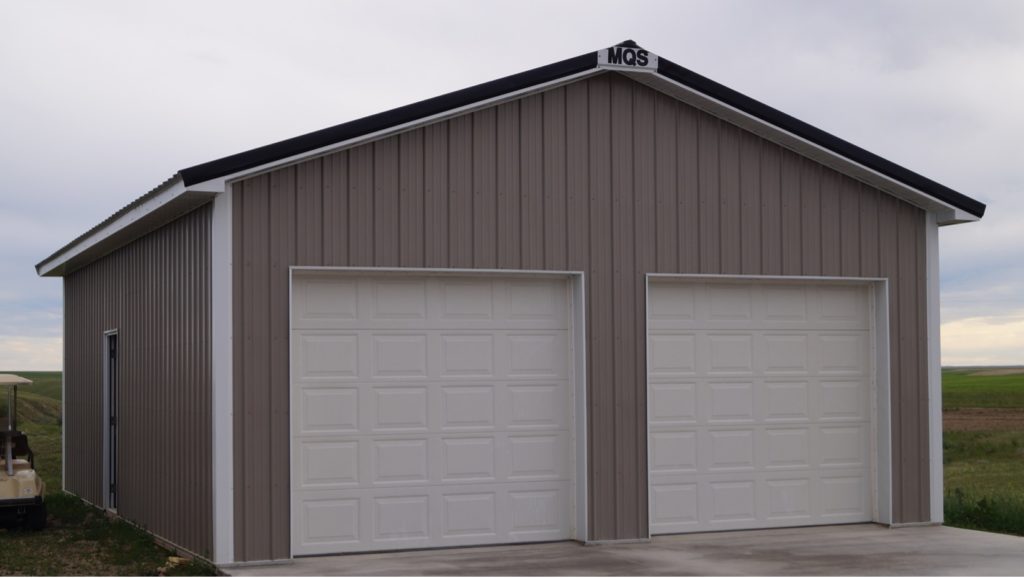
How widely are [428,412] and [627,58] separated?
12.5 feet

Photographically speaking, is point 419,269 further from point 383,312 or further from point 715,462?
point 715,462

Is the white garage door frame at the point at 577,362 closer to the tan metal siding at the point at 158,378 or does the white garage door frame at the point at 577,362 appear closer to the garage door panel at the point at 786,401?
the tan metal siding at the point at 158,378

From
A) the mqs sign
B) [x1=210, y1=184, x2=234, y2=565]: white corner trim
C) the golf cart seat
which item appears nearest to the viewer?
[x1=210, y1=184, x2=234, y2=565]: white corner trim

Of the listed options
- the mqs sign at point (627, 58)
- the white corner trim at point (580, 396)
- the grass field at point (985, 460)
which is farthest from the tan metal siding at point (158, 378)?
the grass field at point (985, 460)

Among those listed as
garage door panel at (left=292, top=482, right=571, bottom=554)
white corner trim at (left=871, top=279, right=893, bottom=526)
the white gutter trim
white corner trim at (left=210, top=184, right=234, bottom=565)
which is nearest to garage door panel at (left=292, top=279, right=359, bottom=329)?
white corner trim at (left=210, top=184, right=234, bottom=565)

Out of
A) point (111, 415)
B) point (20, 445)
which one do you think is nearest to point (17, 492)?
point (20, 445)

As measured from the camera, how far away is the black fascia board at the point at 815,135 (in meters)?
11.9

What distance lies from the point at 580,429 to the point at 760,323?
236cm

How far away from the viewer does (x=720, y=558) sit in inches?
430

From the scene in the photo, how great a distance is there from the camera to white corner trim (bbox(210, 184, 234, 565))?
34.2 feet

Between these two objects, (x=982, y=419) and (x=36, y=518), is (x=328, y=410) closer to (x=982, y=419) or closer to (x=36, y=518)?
(x=36, y=518)

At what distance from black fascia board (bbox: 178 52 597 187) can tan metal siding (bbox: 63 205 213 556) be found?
1.76ft

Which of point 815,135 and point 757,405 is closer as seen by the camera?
point 815,135

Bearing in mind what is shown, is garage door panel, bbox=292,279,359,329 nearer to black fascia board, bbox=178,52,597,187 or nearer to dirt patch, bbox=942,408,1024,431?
black fascia board, bbox=178,52,597,187
